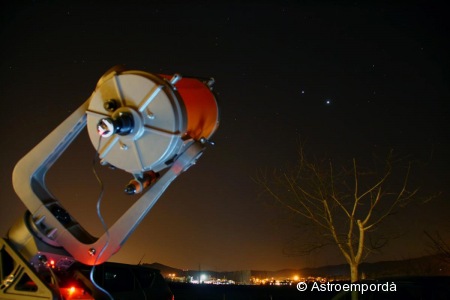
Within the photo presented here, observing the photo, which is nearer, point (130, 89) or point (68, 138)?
point (130, 89)

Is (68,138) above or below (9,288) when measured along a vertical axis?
above

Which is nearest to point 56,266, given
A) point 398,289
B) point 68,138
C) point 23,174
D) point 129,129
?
point 23,174

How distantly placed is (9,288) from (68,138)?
1257mm

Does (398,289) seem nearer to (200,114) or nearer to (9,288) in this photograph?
A: (200,114)

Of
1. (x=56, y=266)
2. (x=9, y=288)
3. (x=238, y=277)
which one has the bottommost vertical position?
(x=9, y=288)

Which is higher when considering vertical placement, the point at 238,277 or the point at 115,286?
the point at 238,277

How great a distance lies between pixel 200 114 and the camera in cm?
388

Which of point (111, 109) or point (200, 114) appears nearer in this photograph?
point (111, 109)

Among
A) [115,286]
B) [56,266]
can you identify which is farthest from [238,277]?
[56,266]

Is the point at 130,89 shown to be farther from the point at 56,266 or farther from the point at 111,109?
the point at 56,266

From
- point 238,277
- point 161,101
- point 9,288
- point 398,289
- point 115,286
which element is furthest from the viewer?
point 238,277

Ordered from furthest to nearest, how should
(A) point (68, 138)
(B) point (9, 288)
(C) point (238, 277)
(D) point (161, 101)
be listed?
(C) point (238, 277) < (A) point (68, 138) < (B) point (9, 288) < (D) point (161, 101)

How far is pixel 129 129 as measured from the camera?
10.7 feet

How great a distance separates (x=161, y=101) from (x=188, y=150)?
471 mm
